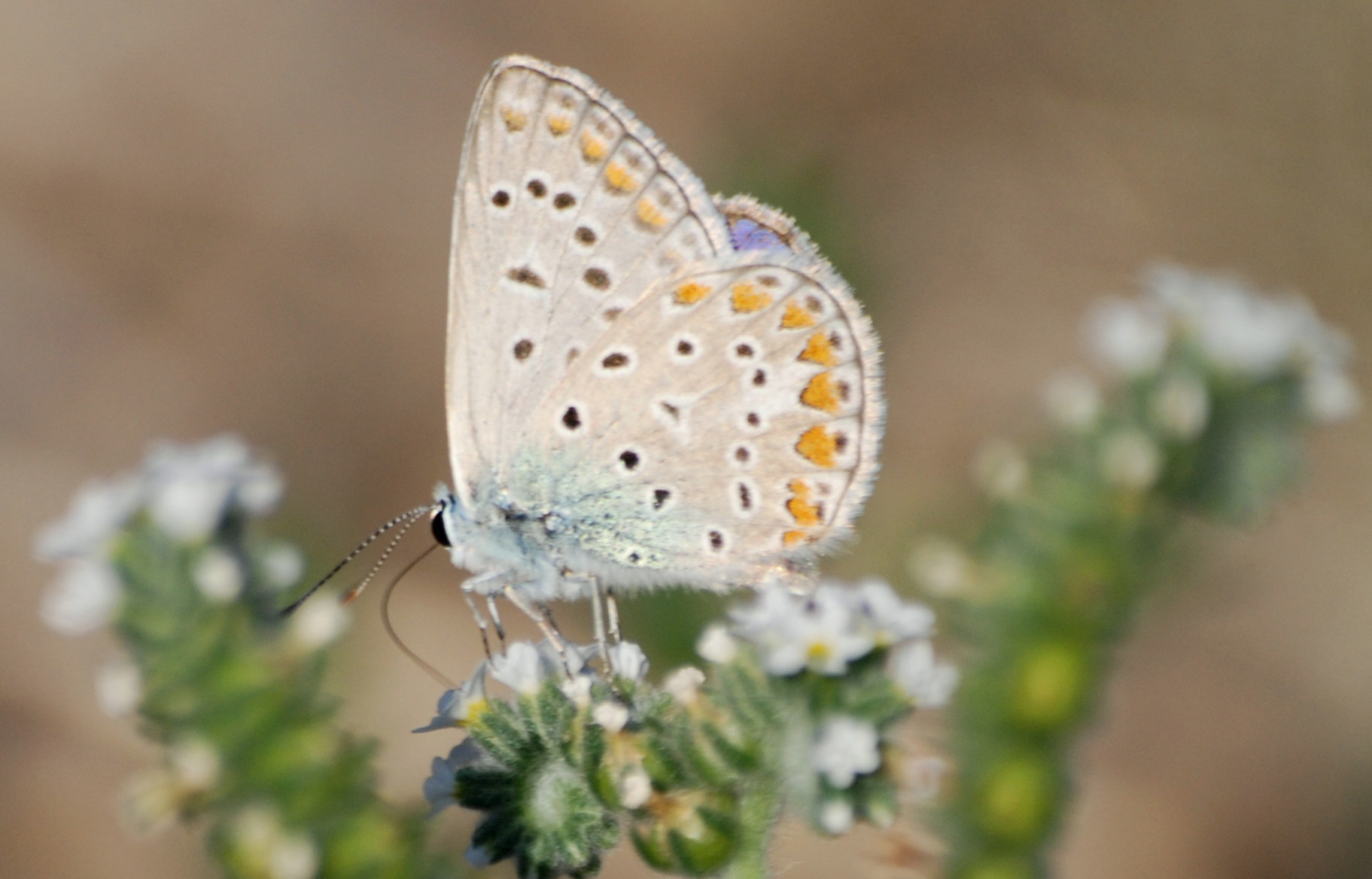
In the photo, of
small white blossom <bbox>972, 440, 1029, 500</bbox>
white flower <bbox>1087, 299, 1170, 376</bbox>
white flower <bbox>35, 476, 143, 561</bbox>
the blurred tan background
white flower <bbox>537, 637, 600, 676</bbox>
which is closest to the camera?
white flower <bbox>35, 476, 143, 561</bbox>

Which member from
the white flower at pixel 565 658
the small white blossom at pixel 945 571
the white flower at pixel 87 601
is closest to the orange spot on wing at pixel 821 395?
the small white blossom at pixel 945 571

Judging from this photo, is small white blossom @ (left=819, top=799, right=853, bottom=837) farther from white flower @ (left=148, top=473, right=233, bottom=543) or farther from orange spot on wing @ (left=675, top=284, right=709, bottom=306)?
orange spot on wing @ (left=675, top=284, right=709, bottom=306)

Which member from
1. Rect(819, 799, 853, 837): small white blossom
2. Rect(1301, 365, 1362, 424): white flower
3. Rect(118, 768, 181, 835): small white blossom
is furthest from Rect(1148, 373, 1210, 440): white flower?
Rect(118, 768, 181, 835): small white blossom

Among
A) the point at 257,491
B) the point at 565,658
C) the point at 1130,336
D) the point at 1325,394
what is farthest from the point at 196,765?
the point at 1325,394

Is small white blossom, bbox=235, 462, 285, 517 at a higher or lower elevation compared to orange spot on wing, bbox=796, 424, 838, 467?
lower

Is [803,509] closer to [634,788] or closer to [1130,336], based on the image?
[1130,336]

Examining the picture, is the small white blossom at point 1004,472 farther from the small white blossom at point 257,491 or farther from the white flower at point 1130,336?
the small white blossom at point 257,491
